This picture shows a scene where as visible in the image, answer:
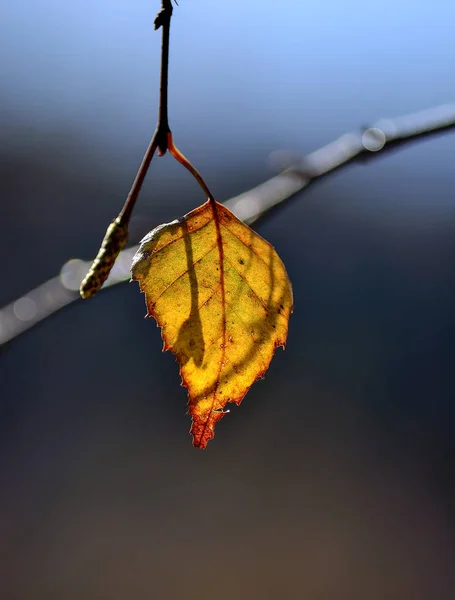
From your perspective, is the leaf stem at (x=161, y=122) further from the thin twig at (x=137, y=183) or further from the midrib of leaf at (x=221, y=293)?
the midrib of leaf at (x=221, y=293)

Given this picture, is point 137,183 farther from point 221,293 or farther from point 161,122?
point 221,293

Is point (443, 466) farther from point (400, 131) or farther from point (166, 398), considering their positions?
point (400, 131)

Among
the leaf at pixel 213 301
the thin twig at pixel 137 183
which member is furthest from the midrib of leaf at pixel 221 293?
the thin twig at pixel 137 183

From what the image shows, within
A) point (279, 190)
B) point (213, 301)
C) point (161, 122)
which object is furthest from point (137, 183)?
point (279, 190)

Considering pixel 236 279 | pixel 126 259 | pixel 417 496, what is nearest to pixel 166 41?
pixel 236 279

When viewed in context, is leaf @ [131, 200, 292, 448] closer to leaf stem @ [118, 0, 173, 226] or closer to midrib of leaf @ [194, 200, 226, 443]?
midrib of leaf @ [194, 200, 226, 443]
